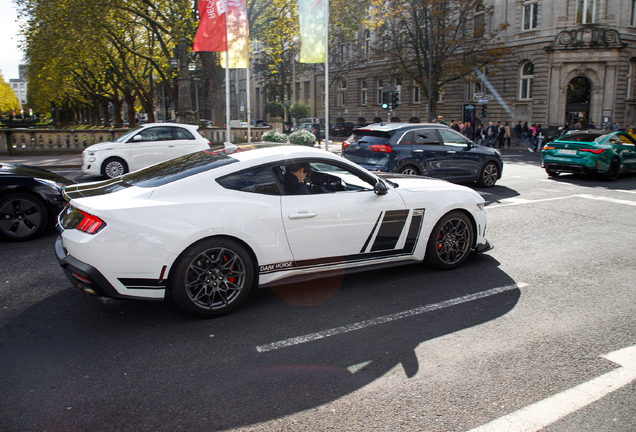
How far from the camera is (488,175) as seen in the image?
42.5ft

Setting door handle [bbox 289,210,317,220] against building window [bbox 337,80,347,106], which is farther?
building window [bbox 337,80,347,106]

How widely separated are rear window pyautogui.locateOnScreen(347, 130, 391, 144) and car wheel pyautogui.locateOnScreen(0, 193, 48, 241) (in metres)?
6.91

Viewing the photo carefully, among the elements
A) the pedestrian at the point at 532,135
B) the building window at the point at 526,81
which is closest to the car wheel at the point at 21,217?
the pedestrian at the point at 532,135

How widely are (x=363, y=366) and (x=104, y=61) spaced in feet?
147

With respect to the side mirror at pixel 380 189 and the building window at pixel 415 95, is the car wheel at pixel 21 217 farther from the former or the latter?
the building window at pixel 415 95

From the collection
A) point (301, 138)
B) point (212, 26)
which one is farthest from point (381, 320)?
point (212, 26)

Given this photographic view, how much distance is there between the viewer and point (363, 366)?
3559 millimetres

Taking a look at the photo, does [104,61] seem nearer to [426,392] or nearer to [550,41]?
[550,41]

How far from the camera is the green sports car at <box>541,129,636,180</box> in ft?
45.9

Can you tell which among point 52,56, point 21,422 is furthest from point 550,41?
point 21,422

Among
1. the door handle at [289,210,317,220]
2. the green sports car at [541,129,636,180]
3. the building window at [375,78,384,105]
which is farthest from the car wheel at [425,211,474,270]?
the building window at [375,78,384,105]

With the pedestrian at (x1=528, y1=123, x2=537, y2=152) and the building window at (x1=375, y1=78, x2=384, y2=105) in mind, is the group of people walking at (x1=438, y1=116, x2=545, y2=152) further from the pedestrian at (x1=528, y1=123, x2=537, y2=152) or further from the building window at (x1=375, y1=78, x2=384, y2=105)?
the building window at (x1=375, y1=78, x2=384, y2=105)

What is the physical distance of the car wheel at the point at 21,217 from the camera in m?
7.18

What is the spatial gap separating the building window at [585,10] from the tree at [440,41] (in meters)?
4.70
